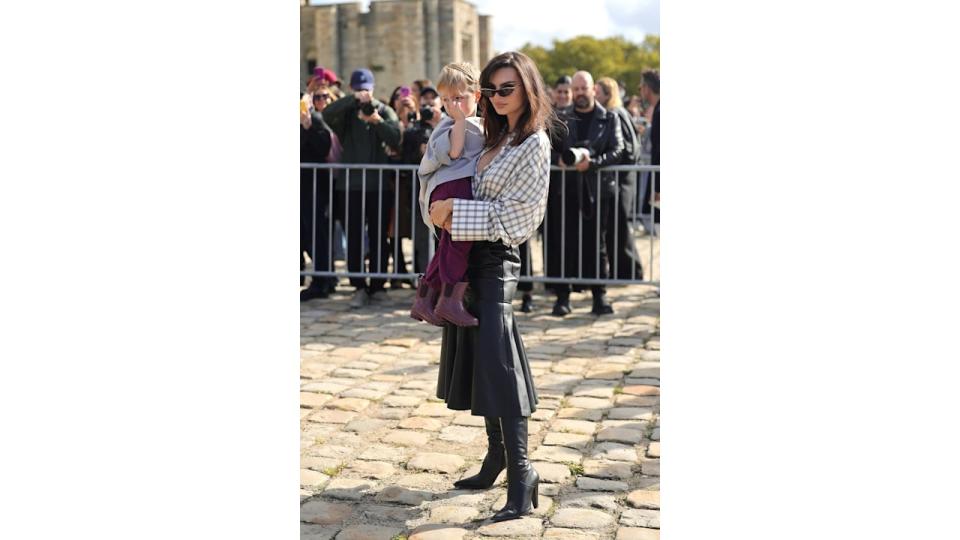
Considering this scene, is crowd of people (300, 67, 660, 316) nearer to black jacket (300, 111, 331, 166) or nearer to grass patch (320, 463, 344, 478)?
black jacket (300, 111, 331, 166)

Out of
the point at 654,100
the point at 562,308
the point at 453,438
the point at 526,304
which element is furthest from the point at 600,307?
the point at 453,438

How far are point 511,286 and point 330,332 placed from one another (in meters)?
4.22

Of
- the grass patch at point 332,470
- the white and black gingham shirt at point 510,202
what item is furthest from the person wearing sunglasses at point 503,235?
the grass patch at point 332,470

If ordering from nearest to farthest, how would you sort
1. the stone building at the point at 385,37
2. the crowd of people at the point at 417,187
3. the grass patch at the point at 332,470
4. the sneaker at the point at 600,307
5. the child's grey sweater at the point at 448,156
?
the child's grey sweater at the point at 448,156, the grass patch at the point at 332,470, the crowd of people at the point at 417,187, the sneaker at the point at 600,307, the stone building at the point at 385,37

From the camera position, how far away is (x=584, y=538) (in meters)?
3.91

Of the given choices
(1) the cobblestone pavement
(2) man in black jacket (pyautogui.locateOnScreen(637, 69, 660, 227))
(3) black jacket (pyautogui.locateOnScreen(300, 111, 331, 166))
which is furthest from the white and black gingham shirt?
(3) black jacket (pyautogui.locateOnScreen(300, 111, 331, 166))

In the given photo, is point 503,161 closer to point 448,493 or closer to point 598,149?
point 448,493

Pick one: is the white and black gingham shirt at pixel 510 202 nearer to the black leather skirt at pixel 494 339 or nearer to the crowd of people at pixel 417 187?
the black leather skirt at pixel 494 339

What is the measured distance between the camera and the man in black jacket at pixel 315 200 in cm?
962

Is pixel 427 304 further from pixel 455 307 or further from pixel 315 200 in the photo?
pixel 315 200

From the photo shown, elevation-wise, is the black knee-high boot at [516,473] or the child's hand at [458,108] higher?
the child's hand at [458,108]

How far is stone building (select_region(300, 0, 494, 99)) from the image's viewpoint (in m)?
56.7

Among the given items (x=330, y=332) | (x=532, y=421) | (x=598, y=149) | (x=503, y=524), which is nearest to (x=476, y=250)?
(x=503, y=524)

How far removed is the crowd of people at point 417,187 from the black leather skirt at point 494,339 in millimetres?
4457
